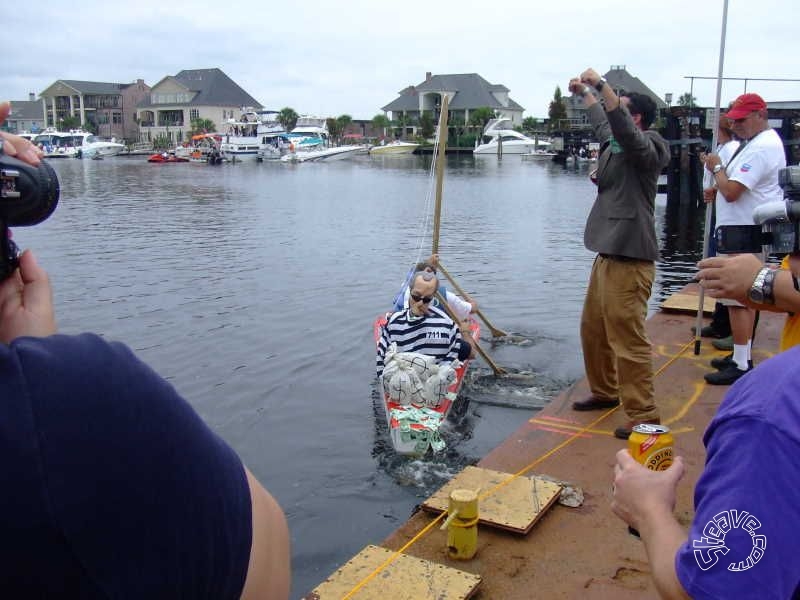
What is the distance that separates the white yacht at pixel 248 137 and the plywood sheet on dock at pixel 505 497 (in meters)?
74.8

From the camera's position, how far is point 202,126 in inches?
3871

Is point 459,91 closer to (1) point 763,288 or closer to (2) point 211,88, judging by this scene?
(2) point 211,88

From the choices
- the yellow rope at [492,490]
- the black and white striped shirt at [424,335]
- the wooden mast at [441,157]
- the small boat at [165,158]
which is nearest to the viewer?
the yellow rope at [492,490]

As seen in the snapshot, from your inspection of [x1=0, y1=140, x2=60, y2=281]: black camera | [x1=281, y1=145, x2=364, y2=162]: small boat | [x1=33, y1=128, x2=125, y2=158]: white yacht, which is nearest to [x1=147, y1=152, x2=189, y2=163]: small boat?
[x1=281, y1=145, x2=364, y2=162]: small boat

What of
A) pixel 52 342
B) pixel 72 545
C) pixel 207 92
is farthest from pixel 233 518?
pixel 207 92

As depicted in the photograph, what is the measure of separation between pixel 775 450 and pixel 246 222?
26.0m

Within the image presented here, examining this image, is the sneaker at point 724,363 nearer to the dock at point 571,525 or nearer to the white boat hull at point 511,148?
the dock at point 571,525

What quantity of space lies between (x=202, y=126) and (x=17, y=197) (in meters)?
103

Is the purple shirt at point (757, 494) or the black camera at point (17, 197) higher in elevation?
the black camera at point (17, 197)

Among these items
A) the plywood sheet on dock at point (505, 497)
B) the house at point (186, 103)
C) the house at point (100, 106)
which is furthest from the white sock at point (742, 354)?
the house at point (100, 106)

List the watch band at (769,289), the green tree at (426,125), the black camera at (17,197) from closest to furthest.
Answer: the black camera at (17,197) → the watch band at (769,289) → the green tree at (426,125)

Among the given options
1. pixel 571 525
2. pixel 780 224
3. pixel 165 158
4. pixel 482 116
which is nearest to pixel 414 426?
pixel 571 525

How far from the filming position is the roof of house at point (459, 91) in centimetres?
10306

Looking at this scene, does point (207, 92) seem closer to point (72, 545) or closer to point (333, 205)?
point (333, 205)
